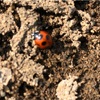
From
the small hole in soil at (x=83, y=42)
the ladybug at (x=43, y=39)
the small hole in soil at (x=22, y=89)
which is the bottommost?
the small hole in soil at (x=22, y=89)

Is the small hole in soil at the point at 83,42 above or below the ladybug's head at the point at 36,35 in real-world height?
below

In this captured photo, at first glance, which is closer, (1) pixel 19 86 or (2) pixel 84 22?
(1) pixel 19 86

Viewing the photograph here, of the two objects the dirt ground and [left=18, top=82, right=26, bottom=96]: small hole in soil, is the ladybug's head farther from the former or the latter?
[left=18, top=82, right=26, bottom=96]: small hole in soil

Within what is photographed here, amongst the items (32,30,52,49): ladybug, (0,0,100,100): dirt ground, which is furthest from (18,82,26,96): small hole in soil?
(32,30,52,49): ladybug

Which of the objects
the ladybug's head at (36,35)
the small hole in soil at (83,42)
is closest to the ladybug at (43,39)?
the ladybug's head at (36,35)

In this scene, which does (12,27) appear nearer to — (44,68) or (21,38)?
(21,38)

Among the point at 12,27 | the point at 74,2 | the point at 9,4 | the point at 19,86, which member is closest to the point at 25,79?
the point at 19,86

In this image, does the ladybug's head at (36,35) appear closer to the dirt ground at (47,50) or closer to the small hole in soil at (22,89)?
the dirt ground at (47,50)
